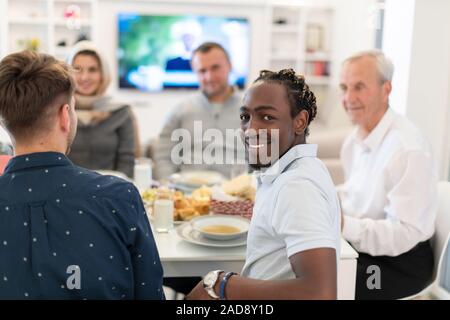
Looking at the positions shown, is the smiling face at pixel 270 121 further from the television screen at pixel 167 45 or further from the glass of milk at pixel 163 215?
the television screen at pixel 167 45

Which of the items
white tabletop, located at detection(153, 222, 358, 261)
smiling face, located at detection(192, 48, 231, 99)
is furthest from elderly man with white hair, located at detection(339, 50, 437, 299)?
smiling face, located at detection(192, 48, 231, 99)

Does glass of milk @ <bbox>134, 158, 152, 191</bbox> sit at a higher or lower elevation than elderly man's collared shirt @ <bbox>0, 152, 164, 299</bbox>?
lower

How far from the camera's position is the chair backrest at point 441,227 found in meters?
1.88

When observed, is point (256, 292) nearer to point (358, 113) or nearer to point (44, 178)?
point (44, 178)

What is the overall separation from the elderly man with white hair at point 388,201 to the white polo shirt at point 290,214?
2.28 ft

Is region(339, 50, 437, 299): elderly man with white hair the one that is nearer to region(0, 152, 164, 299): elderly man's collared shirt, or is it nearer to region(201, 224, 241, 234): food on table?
region(201, 224, 241, 234): food on table

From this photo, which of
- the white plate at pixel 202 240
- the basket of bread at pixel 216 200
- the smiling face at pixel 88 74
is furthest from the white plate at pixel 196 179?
the smiling face at pixel 88 74

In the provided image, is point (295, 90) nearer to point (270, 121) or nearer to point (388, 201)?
point (270, 121)

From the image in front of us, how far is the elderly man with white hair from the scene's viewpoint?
1.81m

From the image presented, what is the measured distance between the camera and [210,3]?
18.6 feet

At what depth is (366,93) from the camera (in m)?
2.08

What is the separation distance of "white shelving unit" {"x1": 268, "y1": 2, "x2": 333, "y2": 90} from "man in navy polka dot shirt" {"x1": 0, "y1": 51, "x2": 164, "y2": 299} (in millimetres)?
4840
